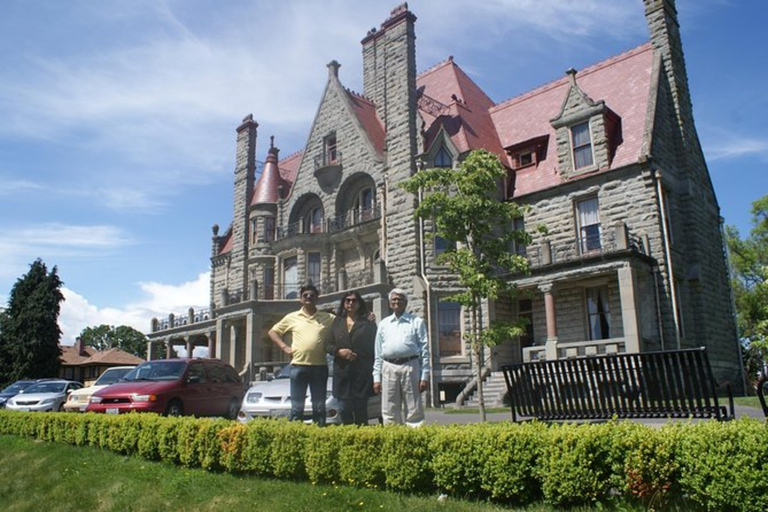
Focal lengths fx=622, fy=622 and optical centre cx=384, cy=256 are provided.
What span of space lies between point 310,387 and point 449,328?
16.7 meters

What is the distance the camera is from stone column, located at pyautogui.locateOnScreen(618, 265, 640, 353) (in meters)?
20.0

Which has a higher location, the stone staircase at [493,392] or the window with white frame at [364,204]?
the window with white frame at [364,204]

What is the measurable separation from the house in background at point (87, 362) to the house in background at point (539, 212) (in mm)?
36994

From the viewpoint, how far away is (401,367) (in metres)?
8.10

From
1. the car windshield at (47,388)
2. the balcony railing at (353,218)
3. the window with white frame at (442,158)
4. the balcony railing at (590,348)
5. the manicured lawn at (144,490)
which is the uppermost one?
the window with white frame at (442,158)

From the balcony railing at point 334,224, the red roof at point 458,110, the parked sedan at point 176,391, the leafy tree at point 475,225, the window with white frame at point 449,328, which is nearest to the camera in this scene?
the parked sedan at point 176,391

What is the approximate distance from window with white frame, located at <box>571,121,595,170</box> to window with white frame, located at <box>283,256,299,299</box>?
47.1ft

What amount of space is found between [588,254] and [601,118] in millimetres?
5598

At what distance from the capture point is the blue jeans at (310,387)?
8719 mm

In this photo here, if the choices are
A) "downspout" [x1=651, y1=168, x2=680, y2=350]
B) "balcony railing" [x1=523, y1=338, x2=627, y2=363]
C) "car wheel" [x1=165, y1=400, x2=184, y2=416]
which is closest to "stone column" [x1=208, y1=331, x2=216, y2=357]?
"balcony railing" [x1=523, y1=338, x2=627, y2=363]

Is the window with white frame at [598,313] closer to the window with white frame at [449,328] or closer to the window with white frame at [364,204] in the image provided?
the window with white frame at [449,328]

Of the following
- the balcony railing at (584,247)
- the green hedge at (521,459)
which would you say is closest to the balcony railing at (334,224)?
the balcony railing at (584,247)

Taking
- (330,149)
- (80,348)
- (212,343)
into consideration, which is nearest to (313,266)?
(330,149)

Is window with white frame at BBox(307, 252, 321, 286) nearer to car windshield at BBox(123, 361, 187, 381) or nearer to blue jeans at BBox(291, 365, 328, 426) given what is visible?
car windshield at BBox(123, 361, 187, 381)
